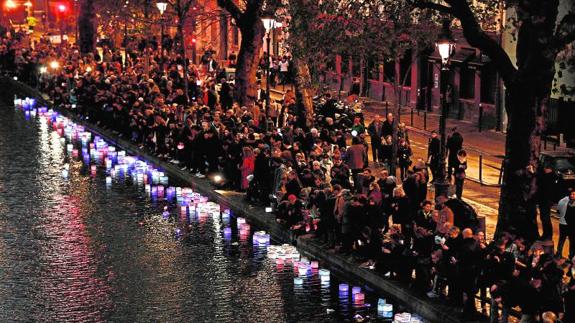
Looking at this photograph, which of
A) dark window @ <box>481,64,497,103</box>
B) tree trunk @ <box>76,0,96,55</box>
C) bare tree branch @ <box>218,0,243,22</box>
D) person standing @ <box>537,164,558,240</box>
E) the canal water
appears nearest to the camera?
the canal water

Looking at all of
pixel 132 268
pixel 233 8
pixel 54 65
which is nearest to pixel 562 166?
pixel 132 268

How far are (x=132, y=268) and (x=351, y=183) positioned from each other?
651 centimetres

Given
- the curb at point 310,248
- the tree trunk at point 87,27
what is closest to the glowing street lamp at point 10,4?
the tree trunk at point 87,27

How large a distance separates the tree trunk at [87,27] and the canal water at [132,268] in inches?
1435

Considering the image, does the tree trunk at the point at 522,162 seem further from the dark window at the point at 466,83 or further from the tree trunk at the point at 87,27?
the tree trunk at the point at 87,27

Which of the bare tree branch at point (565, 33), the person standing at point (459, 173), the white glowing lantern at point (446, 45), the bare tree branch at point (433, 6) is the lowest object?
the person standing at point (459, 173)

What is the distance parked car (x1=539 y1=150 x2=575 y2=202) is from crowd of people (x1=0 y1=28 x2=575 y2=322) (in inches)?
88.8

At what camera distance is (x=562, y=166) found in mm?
28047

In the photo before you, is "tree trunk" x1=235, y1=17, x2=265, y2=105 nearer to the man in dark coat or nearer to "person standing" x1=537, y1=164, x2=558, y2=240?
"person standing" x1=537, y1=164, x2=558, y2=240

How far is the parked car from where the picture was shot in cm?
2716

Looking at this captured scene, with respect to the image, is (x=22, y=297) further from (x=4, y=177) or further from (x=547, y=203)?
(x=4, y=177)

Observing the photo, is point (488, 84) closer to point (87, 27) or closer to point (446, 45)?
point (446, 45)

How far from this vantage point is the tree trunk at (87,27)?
2758 inches

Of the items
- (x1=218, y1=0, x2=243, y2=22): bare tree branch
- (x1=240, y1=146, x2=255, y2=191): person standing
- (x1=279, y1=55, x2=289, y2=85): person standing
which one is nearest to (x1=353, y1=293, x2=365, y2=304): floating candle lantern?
(x1=240, y1=146, x2=255, y2=191): person standing
